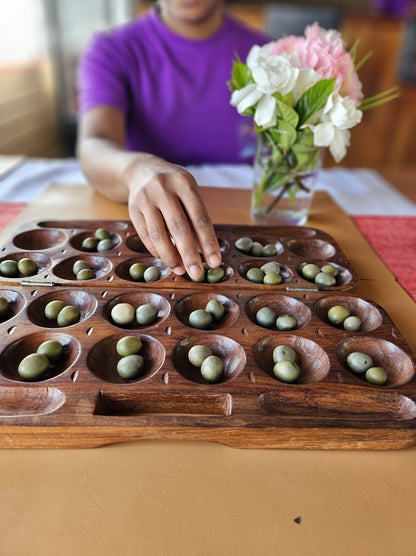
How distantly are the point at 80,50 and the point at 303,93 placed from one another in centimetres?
244

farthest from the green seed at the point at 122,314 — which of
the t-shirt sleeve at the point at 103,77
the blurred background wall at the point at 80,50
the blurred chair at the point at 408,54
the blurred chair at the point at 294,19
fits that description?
→ the blurred chair at the point at 408,54

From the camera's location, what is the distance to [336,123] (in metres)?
0.66

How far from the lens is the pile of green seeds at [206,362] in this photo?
0.47 metres

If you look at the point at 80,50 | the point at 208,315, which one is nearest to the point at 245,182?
the point at 208,315

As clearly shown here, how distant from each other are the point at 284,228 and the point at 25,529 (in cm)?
60

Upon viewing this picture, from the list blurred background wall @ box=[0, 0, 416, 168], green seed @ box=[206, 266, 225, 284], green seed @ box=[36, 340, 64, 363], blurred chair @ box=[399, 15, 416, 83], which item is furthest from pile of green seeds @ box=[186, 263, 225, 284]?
blurred chair @ box=[399, 15, 416, 83]

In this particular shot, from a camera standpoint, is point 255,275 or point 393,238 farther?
point 393,238

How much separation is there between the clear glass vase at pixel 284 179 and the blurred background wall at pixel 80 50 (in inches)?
65.4

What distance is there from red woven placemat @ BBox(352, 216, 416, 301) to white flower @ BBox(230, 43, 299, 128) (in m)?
0.32

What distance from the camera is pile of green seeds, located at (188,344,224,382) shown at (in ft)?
1.54

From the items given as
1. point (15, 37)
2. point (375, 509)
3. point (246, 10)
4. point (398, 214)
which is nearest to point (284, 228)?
point (398, 214)

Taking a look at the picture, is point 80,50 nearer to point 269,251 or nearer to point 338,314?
point 269,251

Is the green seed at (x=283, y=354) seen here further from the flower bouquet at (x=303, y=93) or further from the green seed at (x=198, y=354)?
the flower bouquet at (x=303, y=93)

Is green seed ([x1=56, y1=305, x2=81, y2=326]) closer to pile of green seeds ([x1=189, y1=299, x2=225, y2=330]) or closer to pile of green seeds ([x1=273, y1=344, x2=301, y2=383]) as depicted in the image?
pile of green seeds ([x1=189, y1=299, x2=225, y2=330])
